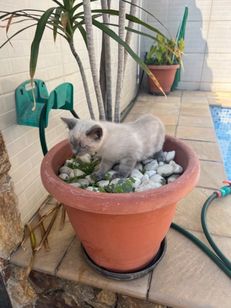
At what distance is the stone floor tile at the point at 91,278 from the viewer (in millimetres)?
782

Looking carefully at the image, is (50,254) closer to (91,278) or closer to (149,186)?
(91,278)

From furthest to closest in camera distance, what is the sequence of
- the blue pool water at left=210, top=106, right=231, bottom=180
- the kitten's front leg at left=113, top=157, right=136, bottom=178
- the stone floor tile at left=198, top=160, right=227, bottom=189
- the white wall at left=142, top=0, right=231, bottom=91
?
the white wall at left=142, top=0, right=231, bottom=91, the blue pool water at left=210, top=106, right=231, bottom=180, the stone floor tile at left=198, top=160, right=227, bottom=189, the kitten's front leg at left=113, top=157, right=136, bottom=178

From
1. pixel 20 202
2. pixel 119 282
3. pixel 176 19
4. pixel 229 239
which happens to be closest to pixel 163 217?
pixel 119 282

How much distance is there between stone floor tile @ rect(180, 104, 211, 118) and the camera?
2.41 m

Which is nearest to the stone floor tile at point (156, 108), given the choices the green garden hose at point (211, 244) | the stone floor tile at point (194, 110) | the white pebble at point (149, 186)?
the stone floor tile at point (194, 110)

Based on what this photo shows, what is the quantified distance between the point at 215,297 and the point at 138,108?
2.08 meters

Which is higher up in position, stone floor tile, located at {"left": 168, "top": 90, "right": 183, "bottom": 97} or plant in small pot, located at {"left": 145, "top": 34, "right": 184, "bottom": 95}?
plant in small pot, located at {"left": 145, "top": 34, "right": 184, "bottom": 95}

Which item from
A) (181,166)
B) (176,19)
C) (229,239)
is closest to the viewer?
(181,166)

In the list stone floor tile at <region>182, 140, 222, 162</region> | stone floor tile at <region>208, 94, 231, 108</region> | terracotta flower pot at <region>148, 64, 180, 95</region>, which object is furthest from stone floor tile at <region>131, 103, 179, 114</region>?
stone floor tile at <region>182, 140, 222, 162</region>

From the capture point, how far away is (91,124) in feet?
2.46

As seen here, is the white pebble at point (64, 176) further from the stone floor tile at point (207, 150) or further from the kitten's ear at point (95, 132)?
the stone floor tile at point (207, 150)

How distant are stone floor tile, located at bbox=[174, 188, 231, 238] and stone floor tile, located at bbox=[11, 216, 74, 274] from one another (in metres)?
0.47

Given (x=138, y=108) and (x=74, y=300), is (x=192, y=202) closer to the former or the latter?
(x=74, y=300)

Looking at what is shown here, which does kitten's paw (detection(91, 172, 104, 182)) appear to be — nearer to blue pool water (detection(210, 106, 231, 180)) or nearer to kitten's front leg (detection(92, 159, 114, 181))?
kitten's front leg (detection(92, 159, 114, 181))
